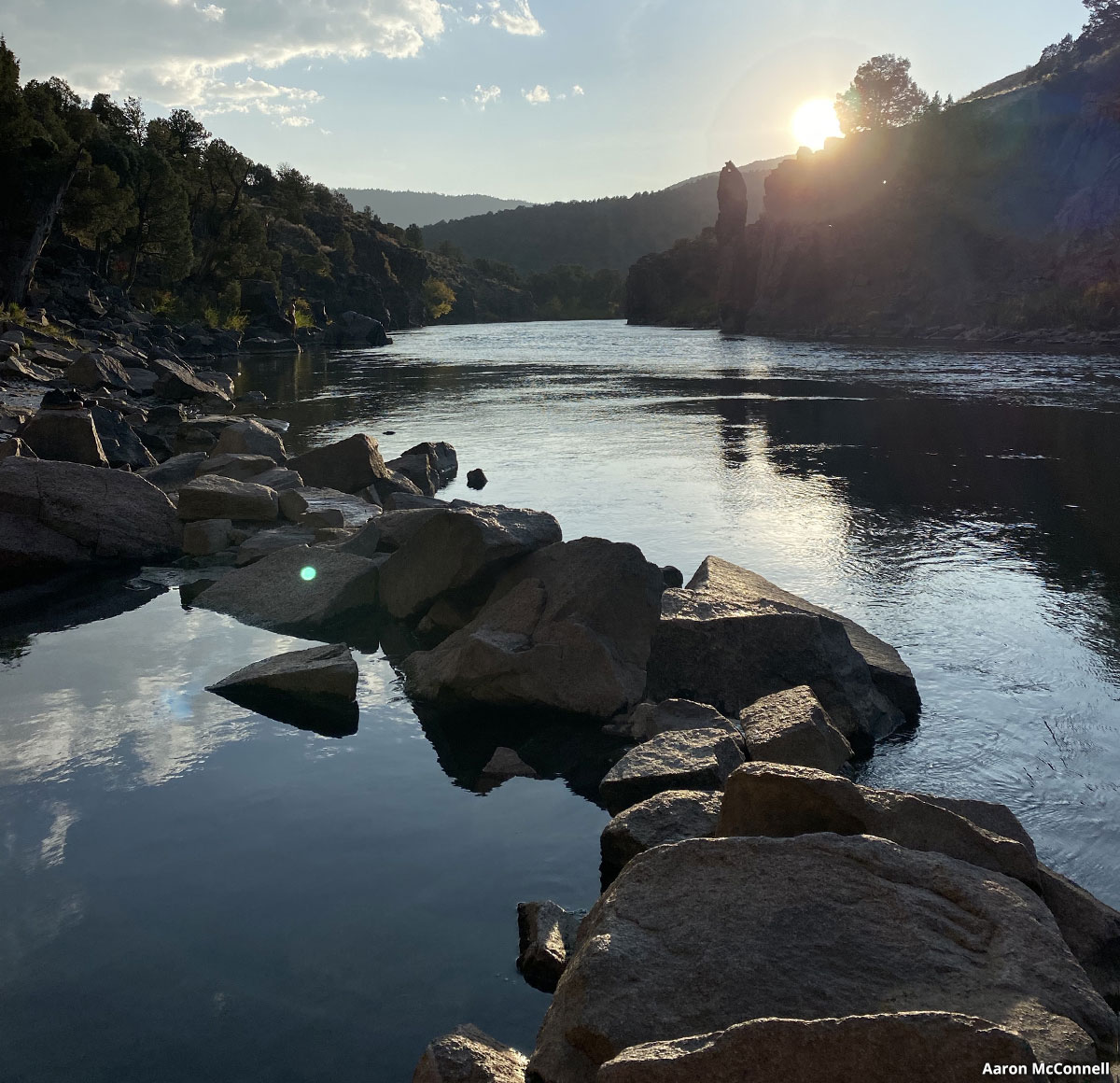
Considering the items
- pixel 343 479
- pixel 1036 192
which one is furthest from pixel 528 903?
pixel 1036 192

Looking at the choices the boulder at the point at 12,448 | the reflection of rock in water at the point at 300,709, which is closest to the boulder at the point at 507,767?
the reflection of rock in water at the point at 300,709

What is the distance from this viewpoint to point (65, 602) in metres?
10.3

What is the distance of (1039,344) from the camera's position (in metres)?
61.4

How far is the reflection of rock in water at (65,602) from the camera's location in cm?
947

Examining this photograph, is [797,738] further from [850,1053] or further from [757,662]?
[850,1053]

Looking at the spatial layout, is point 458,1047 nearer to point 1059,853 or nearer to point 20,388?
point 1059,853

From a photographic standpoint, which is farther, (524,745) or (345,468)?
(345,468)

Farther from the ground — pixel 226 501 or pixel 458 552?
pixel 458 552

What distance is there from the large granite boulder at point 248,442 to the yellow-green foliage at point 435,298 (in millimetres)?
123890

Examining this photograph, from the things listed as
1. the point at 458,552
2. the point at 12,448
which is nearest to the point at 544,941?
the point at 458,552

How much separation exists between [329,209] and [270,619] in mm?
128571

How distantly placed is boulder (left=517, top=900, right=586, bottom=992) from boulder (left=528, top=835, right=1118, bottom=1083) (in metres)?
0.36

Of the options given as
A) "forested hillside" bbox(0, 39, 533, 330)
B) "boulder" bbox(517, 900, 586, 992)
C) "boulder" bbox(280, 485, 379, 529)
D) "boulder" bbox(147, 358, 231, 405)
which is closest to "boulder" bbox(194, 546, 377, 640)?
"boulder" bbox(280, 485, 379, 529)

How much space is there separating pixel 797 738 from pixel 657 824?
1.33 meters
